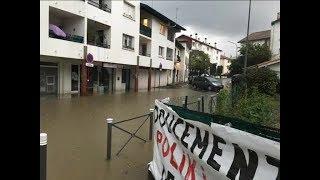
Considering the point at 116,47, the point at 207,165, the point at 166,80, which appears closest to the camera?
the point at 207,165

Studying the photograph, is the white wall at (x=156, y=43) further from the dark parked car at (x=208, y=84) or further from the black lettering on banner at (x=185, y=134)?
the black lettering on banner at (x=185, y=134)

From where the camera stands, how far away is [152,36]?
115 ft

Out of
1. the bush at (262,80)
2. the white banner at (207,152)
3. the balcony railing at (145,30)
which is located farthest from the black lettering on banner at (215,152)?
the balcony railing at (145,30)

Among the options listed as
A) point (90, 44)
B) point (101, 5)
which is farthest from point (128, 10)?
point (90, 44)

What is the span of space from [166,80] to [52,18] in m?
23.7

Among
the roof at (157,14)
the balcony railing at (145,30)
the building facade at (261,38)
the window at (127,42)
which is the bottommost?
the window at (127,42)

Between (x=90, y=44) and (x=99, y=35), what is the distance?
305cm

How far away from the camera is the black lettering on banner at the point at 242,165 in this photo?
3084mm

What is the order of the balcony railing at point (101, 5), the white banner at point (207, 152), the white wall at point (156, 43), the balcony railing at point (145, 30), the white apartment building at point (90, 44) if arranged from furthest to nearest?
1. the white wall at point (156, 43)
2. the balcony railing at point (145, 30)
3. the balcony railing at point (101, 5)
4. the white apartment building at point (90, 44)
5. the white banner at point (207, 152)

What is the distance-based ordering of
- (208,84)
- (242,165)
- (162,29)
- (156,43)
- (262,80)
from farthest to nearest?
(162,29)
(208,84)
(156,43)
(262,80)
(242,165)

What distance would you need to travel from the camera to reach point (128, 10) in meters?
29.1

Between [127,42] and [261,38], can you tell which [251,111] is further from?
[261,38]
